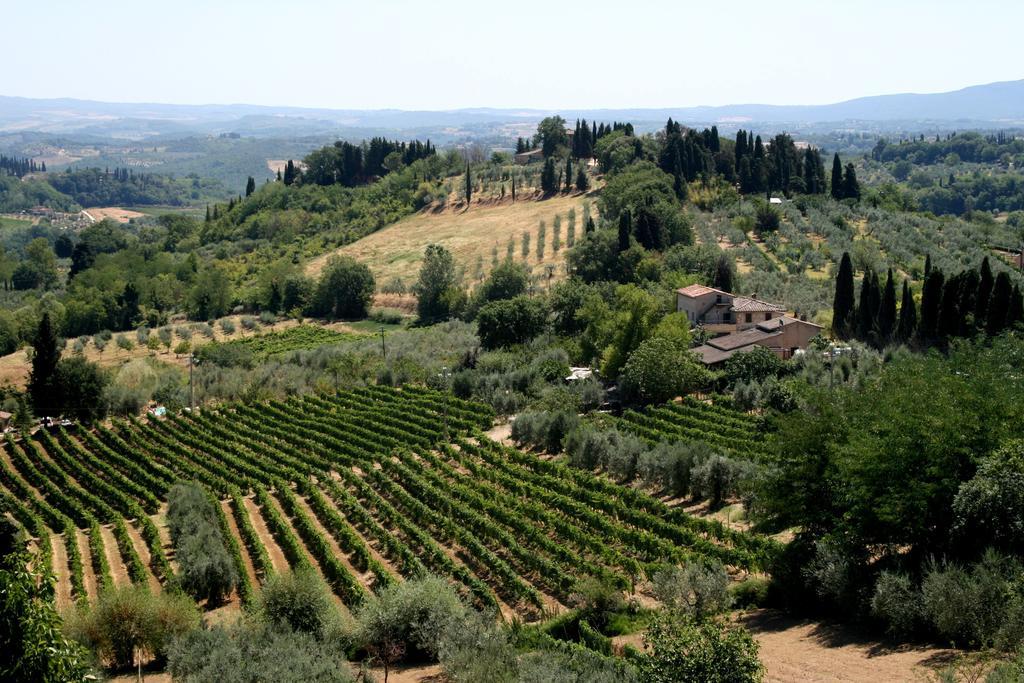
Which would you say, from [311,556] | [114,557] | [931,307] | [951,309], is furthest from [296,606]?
[931,307]

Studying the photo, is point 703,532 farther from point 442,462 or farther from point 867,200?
point 867,200

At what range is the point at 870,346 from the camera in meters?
53.2

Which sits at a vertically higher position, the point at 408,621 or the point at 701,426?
the point at 701,426

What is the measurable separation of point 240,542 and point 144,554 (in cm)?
326

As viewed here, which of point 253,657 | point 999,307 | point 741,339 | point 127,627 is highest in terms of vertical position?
point 999,307

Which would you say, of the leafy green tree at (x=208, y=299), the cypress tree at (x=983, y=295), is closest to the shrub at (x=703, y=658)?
the cypress tree at (x=983, y=295)

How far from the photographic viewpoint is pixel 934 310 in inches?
1967

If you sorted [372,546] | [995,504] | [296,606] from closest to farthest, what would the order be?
1. [995,504]
2. [296,606]
3. [372,546]

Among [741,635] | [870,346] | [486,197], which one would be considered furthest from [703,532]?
[486,197]

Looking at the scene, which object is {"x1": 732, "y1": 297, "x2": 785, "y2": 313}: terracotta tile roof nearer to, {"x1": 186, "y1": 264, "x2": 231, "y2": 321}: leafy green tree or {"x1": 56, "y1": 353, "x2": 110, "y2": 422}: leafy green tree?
{"x1": 56, "y1": 353, "x2": 110, "y2": 422}: leafy green tree

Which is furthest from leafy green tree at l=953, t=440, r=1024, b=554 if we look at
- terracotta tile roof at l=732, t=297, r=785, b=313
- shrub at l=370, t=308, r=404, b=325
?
shrub at l=370, t=308, r=404, b=325

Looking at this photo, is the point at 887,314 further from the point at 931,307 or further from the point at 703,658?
the point at 703,658

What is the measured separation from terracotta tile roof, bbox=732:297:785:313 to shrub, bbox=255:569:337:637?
117 ft

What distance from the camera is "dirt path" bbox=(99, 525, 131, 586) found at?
33.4 meters
